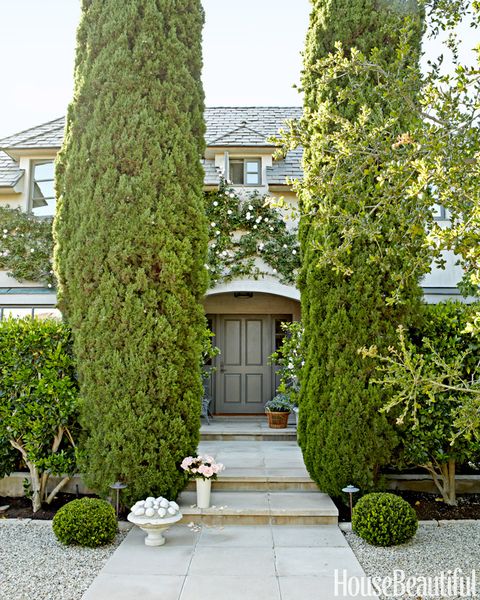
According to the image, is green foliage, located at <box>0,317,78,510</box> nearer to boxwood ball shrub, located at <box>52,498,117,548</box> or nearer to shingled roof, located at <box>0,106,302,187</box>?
boxwood ball shrub, located at <box>52,498,117,548</box>

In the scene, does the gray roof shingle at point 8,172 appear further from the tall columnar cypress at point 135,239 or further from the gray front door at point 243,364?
the gray front door at point 243,364

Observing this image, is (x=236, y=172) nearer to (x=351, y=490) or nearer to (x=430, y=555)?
(x=351, y=490)

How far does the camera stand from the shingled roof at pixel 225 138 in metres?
11.7

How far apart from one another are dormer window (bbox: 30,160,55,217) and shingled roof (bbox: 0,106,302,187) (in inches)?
15.1

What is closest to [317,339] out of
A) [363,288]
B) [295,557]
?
[363,288]

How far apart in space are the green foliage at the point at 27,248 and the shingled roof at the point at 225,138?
3.41ft

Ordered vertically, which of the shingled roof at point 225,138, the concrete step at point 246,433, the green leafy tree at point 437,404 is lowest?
the concrete step at point 246,433

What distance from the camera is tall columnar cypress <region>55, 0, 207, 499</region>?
5.97m

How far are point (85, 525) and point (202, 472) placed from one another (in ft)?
4.55

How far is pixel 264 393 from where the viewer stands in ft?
42.9

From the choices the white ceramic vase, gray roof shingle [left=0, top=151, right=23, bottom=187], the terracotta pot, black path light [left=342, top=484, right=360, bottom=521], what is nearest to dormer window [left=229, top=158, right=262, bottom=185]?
gray roof shingle [left=0, top=151, right=23, bottom=187]

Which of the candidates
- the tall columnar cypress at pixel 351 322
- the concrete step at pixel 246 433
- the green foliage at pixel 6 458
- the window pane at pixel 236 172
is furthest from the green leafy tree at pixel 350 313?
the window pane at pixel 236 172

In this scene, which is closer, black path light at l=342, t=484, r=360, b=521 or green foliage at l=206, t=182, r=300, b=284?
black path light at l=342, t=484, r=360, b=521

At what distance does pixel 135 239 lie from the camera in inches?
243
